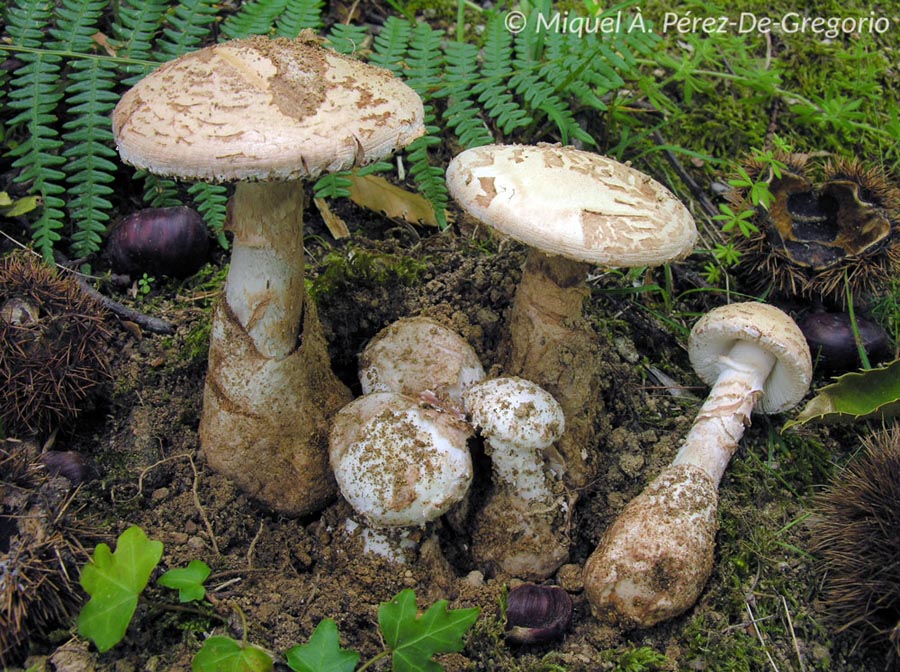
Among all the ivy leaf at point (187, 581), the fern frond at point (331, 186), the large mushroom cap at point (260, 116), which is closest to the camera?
the large mushroom cap at point (260, 116)

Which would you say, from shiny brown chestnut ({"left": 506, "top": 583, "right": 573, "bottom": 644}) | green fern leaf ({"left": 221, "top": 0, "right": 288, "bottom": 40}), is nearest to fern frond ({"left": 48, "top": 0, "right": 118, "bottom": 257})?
green fern leaf ({"left": 221, "top": 0, "right": 288, "bottom": 40})

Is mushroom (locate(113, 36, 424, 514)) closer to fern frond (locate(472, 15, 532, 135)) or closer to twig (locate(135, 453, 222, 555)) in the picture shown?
twig (locate(135, 453, 222, 555))

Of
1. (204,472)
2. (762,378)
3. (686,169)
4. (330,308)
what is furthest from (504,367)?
(686,169)

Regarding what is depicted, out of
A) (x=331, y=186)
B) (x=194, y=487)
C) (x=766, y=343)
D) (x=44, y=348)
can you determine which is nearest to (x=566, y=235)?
(x=766, y=343)

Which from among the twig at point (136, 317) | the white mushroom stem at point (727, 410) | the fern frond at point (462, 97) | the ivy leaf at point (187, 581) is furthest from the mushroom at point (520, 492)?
the twig at point (136, 317)

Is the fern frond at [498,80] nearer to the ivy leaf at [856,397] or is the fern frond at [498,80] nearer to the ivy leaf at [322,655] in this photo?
the ivy leaf at [856,397]

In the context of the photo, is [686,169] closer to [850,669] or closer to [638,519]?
[638,519]
